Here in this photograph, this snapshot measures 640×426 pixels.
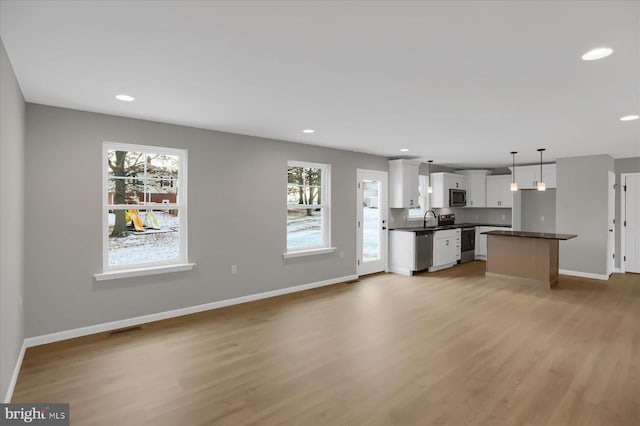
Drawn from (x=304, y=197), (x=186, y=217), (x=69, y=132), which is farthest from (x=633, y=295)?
(x=69, y=132)

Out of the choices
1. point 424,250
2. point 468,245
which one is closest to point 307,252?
point 424,250

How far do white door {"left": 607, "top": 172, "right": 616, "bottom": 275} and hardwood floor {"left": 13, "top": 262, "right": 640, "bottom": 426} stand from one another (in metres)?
2.32

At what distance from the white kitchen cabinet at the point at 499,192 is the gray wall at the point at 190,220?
457 cm

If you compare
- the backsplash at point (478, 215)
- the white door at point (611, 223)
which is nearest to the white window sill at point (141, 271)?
the backsplash at point (478, 215)

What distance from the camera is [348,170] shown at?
6.34m

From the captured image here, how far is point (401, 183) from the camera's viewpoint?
7039mm

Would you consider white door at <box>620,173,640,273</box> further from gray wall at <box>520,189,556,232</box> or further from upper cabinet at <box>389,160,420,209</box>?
upper cabinet at <box>389,160,420,209</box>

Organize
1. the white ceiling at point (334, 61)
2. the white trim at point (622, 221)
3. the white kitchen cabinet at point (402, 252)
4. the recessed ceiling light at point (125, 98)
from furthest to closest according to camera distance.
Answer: the white trim at point (622, 221)
the white kitchen cabinet at point (402, 252)
the recessed ceiling light at point (125, 98)
the white ceiling at point (334, 61)

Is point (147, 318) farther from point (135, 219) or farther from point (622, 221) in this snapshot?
point (622, 221)

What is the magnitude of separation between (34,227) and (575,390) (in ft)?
16.2

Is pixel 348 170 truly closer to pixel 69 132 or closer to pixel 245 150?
pixel 245 150

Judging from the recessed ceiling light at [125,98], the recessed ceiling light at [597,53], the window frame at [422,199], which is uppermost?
the recessed ceiling light at [125,98]

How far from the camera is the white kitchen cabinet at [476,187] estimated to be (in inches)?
353

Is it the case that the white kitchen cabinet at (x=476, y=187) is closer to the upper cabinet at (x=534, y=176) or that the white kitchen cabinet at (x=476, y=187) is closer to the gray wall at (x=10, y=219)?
the upper cabinet at (x=534, y=176)
